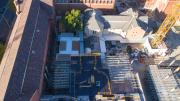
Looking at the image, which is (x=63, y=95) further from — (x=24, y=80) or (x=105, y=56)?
(x=105, y=56)

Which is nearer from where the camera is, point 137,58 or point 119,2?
point 137,58

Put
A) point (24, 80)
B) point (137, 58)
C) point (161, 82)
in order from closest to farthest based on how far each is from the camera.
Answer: point (24, 80), point (161, 82), point (137, 58)

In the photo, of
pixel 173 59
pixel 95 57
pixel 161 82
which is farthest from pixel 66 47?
pixel 173 59

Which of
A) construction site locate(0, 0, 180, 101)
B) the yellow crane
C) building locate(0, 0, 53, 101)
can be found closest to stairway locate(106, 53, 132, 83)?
construction site locate(0, 0, 180, 101)

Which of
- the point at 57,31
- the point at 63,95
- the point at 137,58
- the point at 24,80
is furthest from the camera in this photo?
the point at 57,31

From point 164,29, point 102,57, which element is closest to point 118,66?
point 102,57

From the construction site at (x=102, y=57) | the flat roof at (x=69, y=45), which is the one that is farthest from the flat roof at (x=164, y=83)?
the flat roof at (x=69, y=45)

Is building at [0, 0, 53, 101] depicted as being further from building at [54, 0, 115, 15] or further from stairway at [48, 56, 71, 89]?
building at [54, 0, 115, 15]

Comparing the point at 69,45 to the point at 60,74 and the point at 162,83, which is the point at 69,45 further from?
the point at 162,83
